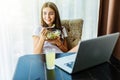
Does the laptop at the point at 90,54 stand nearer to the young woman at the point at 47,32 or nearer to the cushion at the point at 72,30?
the young woman at the point at 47,32

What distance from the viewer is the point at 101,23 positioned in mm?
2393

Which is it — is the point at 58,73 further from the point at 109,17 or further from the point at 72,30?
the point at 109,17

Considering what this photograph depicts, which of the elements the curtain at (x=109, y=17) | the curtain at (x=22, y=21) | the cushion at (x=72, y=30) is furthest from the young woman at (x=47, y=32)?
the curtain at (x=109, y=17)

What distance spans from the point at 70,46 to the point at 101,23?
1.73 ft

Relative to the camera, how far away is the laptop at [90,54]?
1207mm

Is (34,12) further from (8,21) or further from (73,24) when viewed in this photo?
(73,24)

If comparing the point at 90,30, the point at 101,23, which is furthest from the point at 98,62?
the point at 90,30

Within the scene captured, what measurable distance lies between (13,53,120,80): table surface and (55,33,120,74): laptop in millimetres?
37

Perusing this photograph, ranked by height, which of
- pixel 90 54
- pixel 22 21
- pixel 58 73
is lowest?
pixel 58 73

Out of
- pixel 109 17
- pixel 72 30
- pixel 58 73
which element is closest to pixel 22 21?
pixel 72 30

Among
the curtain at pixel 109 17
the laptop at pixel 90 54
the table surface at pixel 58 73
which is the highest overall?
the curtain at pixel 109 17

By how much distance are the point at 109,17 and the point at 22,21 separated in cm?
108

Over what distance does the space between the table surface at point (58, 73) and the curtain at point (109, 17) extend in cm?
95

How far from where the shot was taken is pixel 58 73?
4.23 feet
